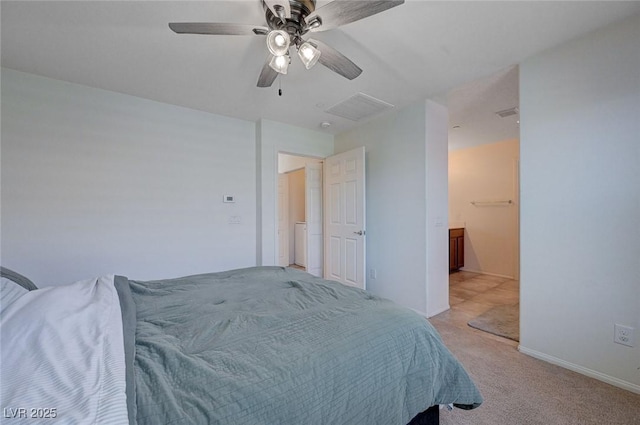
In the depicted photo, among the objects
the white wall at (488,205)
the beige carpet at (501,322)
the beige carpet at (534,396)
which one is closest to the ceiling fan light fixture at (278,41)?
the beige carpet at (534,396)

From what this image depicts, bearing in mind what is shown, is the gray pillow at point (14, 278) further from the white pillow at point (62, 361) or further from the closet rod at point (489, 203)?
the closet rod at point (489, 203)

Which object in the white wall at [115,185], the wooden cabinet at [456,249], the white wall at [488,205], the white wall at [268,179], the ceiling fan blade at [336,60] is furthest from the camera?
the wooden cabinet at [456,249]

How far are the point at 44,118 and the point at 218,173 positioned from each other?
1.53 metres

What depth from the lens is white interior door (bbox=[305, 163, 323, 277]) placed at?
4301 millimetres

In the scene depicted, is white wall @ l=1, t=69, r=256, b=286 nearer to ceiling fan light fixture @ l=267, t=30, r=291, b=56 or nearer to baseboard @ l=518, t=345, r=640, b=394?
ceiling fan light fixture @ l=267, t=30, r=291, b=56

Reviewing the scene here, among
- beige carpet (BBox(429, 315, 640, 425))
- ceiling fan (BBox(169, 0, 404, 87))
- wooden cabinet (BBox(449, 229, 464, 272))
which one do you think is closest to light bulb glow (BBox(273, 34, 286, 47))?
ceiling fan (BBox(169, 0, 404, 87))

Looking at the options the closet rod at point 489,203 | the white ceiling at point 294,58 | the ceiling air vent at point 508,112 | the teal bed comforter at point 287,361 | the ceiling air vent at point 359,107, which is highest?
the white ceiling at point 294,58

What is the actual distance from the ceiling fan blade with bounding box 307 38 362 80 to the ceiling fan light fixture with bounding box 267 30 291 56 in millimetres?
148

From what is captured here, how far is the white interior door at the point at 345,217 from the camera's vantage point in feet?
11.0

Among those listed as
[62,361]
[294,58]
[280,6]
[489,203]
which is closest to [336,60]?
[280,6]

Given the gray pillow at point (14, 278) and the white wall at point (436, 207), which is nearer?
the gray pillow at point (14, 278)

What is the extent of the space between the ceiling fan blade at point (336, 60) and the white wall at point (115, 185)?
79.2 inches

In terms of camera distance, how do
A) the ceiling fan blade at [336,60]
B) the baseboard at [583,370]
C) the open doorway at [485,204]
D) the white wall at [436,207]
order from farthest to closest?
1. the white wall at [436,207]
2. the open doorway at [485,204]
3. the baseboard at [583,370]
4. the ceiling fan blade at [336,60]

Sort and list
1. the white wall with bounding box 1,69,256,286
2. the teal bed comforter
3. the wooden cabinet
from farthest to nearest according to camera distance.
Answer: the wooden cabinet, the white wall with bounding box 1,69,256,286, the teal bed comforter
